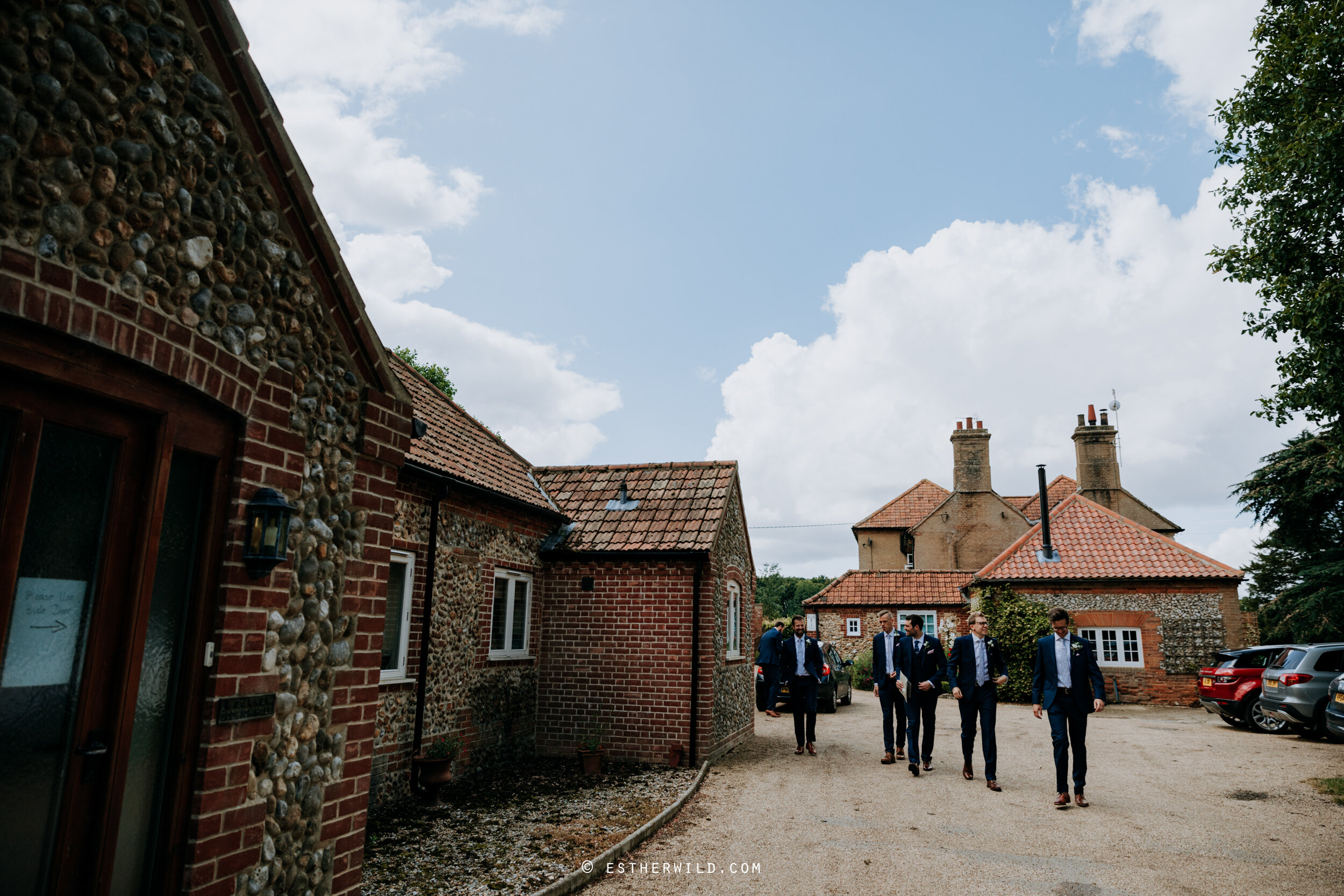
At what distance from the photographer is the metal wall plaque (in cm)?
344

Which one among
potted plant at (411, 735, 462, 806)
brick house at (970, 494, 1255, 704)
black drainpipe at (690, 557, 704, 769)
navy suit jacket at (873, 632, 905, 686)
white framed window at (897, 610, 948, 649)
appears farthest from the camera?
white framed window at (897, 610, 948, 649)

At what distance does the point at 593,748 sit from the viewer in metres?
10.5

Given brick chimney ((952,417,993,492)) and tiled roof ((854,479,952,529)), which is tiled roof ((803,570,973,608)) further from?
tiled roof ((854,479,952,529))

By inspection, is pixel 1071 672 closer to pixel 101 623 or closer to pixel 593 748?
pixel 593 748

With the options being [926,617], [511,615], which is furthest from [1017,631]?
[511,615]

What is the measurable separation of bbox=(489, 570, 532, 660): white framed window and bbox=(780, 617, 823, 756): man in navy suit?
13.7 feet

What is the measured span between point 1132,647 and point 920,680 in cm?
1424

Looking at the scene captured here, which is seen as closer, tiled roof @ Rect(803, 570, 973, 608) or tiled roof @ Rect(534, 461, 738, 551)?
tiled roof @ Rect(534, 461, 738, 551)

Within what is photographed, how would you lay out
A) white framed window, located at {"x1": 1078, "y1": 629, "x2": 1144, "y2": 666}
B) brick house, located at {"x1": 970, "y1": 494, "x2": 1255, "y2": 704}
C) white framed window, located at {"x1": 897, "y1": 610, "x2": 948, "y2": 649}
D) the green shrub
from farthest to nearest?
1. the green shrub
2. white framed window, located at {"x1": 897, "y1": 610, "x2": 948, "y2": 649}
3. white framed window, located at {"x1": 1078, "y1": 629, "x2": 1144, "y2": 666}
4. brick house, located at {"x1": 970, "y1": 494, "x2": 1255, "y2": 704}

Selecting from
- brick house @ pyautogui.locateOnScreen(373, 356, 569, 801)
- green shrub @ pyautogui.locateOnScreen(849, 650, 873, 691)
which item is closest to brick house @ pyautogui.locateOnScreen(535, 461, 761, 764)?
brick house @ pyautogui.locateOnScreen(373, 356, 569, 801)

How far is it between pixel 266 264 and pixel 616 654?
8968 mm

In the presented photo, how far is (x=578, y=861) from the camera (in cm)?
625

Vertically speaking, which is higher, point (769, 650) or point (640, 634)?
point (640, 634)

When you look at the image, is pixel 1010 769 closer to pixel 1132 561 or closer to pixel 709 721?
pixel 709 721
